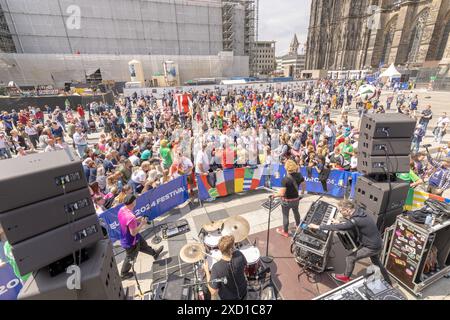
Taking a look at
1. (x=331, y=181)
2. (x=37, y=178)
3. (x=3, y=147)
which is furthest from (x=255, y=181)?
(x=3, y=147)

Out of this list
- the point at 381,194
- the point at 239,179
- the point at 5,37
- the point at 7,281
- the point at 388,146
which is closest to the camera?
the point at 7,281

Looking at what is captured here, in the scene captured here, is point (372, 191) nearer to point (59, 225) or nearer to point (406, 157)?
point (406, 157)

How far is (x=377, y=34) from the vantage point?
5319 cm

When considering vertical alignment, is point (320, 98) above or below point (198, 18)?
below

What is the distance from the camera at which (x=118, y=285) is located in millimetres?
3607

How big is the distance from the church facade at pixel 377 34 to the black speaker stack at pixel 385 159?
139ft

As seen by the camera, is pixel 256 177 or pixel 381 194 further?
pixel 256 177

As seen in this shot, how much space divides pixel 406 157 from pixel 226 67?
2168 inches

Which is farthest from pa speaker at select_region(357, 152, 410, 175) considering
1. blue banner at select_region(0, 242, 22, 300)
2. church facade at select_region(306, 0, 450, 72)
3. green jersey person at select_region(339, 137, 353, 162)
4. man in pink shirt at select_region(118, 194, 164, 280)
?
church facade at select_region(306, 0, 450, 72)

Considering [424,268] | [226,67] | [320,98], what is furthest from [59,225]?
[226,67]

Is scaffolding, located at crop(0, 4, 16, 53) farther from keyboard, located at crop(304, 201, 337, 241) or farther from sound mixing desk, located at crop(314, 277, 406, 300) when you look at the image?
sound mixing desk, located at crop(314, 277, 406, 300)

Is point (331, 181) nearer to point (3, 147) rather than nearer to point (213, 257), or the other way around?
point (213, 257)

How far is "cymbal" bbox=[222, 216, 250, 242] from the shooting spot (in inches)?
170

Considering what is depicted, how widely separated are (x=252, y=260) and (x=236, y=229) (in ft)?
2.09
